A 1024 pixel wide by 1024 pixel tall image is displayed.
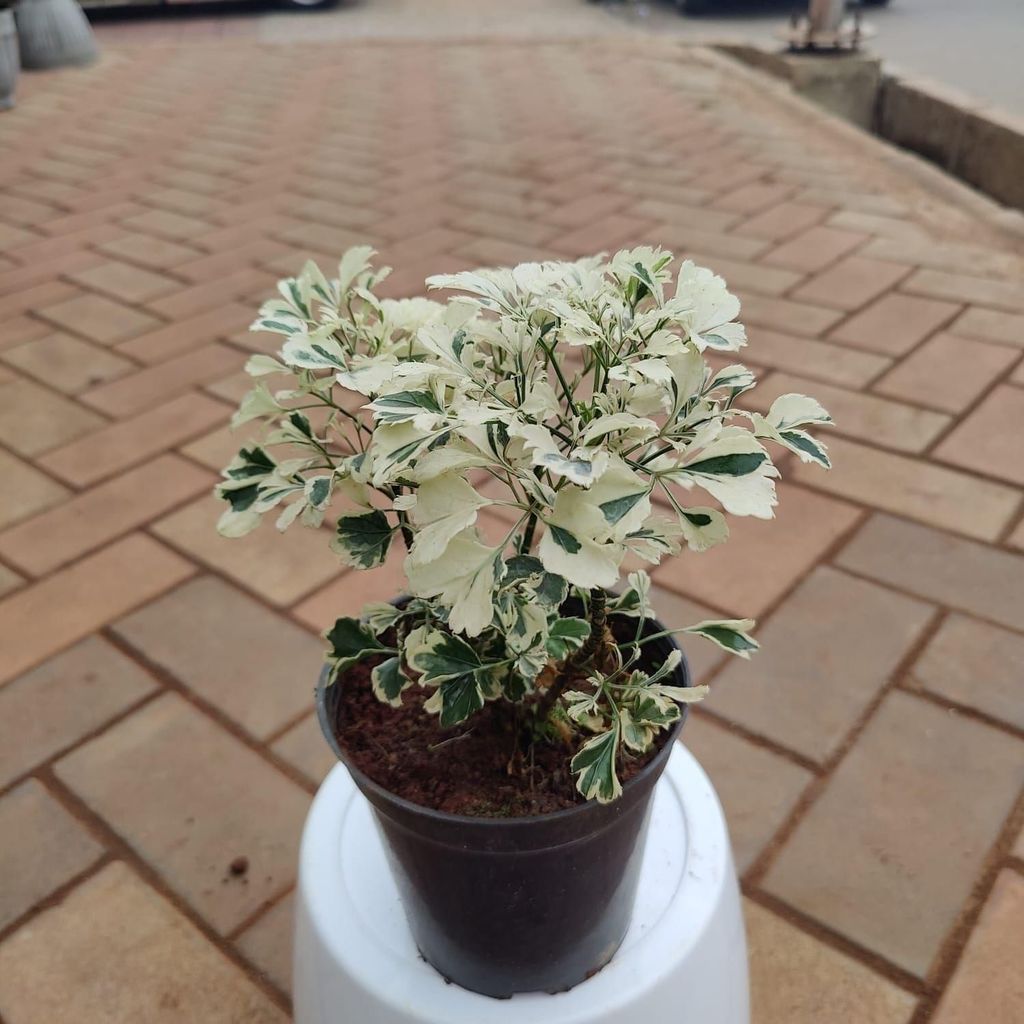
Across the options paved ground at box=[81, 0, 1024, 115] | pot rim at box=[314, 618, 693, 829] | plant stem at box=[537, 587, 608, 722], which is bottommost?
paved ground at box=[81, 0, 1024, 115]

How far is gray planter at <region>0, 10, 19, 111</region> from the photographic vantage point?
15.9 feet

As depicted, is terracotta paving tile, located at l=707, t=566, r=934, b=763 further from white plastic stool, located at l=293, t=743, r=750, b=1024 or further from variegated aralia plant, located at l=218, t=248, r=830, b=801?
variegated aralia plant, located at l=218, t=248, r=830, b=801

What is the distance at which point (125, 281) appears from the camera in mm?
2961

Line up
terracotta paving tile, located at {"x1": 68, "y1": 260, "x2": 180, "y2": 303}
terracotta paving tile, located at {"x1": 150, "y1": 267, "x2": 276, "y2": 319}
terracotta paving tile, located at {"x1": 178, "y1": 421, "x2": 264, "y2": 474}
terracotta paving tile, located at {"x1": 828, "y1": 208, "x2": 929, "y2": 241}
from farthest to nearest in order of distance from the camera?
terracotta paving tile, located at {"x1": 828, "y1": 208, "x2": 929, "y2": 241} < terracotta paving tile, located at {"x1": 68, "y1": 260, "x2": 180, "y2": 303} < terracotta paving tile, located at {"x1": 150, "y1": 267, "x2": 276, "y2": 319} < terracotta paving tile, located at {"x1": 178, "y1": 421, "x2": 264, "y2": 474}

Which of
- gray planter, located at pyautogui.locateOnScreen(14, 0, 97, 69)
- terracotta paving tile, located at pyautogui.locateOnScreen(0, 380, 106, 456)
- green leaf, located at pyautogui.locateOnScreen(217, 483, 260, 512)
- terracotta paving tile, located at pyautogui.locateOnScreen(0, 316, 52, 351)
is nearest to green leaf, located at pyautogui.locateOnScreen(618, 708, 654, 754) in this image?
green leaf, located at pyautogui.locateOnScreen(217, 483, 260, 512)

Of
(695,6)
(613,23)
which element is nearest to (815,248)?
(613,23)

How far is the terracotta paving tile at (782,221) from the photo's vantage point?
121 inches

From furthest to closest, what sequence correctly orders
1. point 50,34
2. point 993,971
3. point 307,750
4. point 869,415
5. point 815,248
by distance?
point 50,34, point 815,248, point 869,415, point 307,750, point 993,971

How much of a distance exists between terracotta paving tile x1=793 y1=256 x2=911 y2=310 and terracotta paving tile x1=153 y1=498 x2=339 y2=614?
1.55 meters

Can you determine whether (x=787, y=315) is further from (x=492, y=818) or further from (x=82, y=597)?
(x=492, y=818)

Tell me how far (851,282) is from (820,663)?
5.07 feet

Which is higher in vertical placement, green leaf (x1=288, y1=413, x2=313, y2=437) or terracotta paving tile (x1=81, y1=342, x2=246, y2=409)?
green leaf (x1=288, y1=413, x2=313, y2=437)

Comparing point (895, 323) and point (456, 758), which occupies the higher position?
point (456, 758)

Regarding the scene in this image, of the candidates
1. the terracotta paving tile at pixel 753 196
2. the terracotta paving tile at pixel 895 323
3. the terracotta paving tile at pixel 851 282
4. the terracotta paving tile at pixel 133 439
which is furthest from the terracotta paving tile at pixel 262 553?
the terracotta paving tile at pixel 753 196
